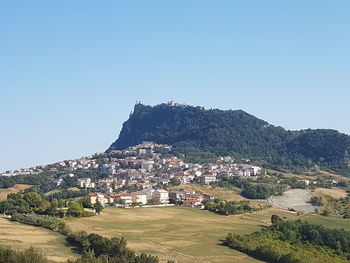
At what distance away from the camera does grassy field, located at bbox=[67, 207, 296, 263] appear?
55219mm

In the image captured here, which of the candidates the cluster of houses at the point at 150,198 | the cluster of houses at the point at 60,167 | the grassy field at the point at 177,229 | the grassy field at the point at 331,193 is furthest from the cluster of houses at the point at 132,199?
the cluster of houses at the point at 60,167

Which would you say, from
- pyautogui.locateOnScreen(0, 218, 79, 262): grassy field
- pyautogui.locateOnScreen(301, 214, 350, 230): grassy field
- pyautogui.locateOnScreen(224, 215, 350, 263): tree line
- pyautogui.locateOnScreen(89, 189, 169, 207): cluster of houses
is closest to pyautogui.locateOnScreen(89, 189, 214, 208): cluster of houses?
pyautogui.locateOnScreen(89, 189, 169, 207): cluster of houses

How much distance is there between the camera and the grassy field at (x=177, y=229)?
55219 millimetres

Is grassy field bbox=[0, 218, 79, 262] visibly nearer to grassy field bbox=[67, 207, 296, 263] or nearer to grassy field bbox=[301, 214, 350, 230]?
grassy field bbox=[67, 207, 296, 263]

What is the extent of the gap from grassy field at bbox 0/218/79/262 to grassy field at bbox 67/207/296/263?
15.6 ft

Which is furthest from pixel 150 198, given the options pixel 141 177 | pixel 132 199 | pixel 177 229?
pixel 141 177

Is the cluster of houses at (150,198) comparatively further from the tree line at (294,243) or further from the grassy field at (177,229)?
the tree line at (294,243)

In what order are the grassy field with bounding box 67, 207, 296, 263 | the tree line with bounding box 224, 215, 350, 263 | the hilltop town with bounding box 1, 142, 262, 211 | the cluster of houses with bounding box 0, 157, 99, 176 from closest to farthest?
the grassy field with bounding box 67, 207, 296, 263, the tree line with bounding box 224, 215, 350, 263, the hilltop town with bounding box 1, 142, 262, 211, the cluster of houses with bounding box 0, 157, 99, 176

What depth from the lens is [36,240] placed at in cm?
5422

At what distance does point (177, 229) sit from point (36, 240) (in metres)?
22.6

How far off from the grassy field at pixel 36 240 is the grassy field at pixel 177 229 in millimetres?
4744

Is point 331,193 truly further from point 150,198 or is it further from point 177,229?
point 177,229

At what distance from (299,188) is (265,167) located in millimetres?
52406

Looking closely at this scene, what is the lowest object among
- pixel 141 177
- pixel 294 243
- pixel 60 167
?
pixel 294 243
